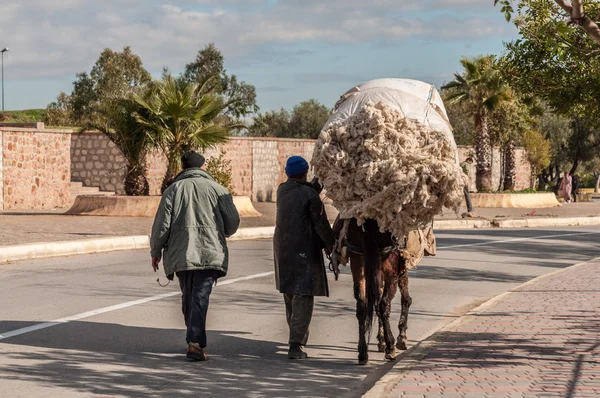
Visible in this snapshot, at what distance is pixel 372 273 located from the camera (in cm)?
802

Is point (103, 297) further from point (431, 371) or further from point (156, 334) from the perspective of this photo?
point (431, 371)

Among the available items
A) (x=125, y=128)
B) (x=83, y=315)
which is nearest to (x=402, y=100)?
(x=83, y=315)

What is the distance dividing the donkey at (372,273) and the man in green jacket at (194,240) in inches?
45.5

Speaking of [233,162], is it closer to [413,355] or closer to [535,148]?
[535,148]

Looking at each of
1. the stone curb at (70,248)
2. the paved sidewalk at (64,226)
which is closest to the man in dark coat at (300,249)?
the stone curb at (70,248)

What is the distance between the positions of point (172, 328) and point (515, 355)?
3708 millimetres

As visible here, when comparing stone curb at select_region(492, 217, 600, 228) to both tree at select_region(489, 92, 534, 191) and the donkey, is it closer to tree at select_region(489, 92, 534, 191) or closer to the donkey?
tree at select_region(489, 92, 534, 191)

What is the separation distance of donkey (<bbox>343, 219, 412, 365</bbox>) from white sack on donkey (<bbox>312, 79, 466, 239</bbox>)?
27 cm

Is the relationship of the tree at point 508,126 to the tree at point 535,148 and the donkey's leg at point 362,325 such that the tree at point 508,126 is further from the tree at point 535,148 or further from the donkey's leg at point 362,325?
the donkey's leg at point 362,325

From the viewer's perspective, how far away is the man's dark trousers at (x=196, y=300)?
820cm

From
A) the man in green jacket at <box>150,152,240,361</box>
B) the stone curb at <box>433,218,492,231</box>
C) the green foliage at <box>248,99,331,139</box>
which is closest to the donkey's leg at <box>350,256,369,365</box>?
the man in green jacket at <box>150,152,240,361</box>

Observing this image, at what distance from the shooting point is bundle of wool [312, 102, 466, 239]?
25.2 ft

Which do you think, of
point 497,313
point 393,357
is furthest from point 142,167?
point 393,357

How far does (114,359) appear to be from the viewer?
8.16 meters
